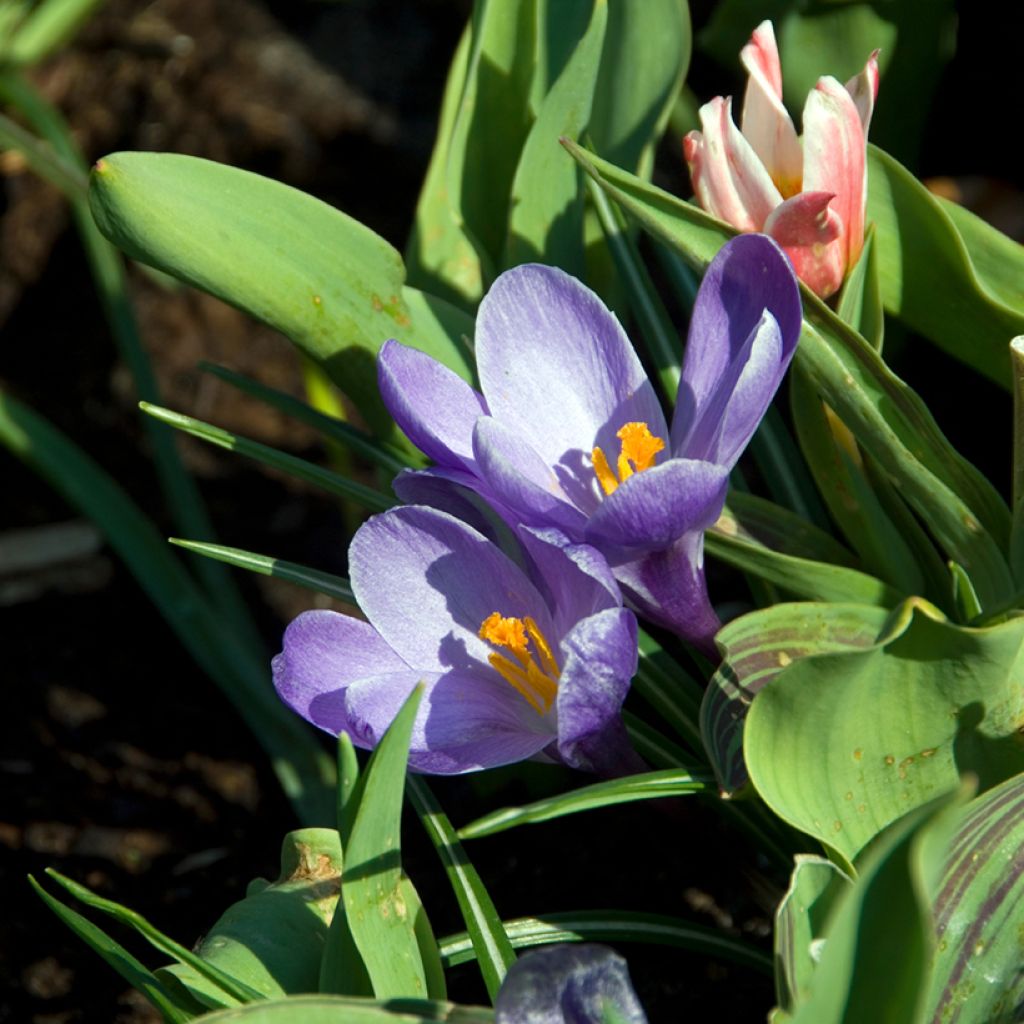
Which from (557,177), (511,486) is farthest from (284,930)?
(557,177)

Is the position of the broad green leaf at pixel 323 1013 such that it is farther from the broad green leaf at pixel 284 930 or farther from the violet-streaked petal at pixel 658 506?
the violet-streaked petal at pixel 658 506

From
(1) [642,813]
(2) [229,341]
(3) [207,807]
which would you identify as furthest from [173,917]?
(2) [229,341]

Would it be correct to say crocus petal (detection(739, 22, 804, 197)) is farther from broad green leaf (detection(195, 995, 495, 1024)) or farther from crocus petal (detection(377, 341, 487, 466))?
broad green leaf (detection(195, 995, 495, 1024))

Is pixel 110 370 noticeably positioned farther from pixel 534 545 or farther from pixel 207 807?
pixel 534 545

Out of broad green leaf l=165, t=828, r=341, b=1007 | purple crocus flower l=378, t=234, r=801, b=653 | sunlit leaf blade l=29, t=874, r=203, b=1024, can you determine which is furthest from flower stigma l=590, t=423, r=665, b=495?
sunlit leaf blade l=29, t=874, r=203, b=1024

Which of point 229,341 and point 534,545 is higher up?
point 534,545

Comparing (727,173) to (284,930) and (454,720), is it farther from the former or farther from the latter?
(284,930)
